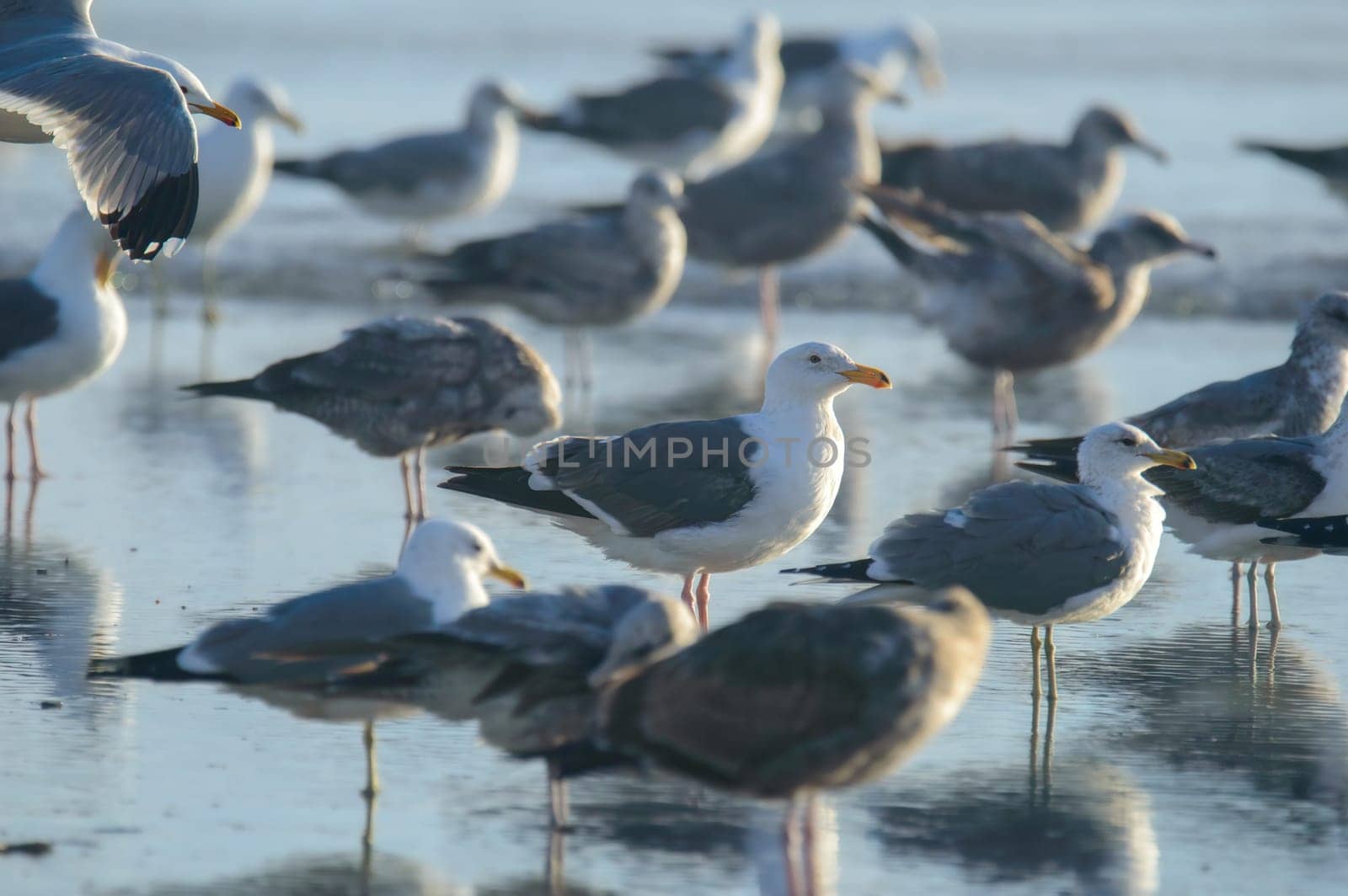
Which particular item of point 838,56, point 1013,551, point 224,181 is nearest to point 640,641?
point 1013,551

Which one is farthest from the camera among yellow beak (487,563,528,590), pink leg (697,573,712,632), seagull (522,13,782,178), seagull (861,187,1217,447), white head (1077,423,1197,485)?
seagull (522,13,782,178)

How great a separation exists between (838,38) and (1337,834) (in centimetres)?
2203

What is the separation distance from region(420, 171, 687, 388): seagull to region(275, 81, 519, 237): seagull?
435cm

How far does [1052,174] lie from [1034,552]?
344 inches

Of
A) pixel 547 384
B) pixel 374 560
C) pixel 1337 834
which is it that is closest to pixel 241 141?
pixel 547 384

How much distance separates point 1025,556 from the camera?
236 inches

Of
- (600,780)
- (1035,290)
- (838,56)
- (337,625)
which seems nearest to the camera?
(337,625)

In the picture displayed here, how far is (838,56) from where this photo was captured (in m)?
25.4

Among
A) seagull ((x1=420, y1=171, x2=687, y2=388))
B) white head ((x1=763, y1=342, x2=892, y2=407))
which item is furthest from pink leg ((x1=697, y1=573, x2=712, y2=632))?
seagull ((x1=420, y1=171, x2=687, y2=388))

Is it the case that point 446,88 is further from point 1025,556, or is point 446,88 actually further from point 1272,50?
point 1025,556

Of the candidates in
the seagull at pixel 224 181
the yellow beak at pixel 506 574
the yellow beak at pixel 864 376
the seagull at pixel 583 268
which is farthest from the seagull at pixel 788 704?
the seagull at pixel 224 181

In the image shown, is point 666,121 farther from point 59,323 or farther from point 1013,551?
point 1013,551

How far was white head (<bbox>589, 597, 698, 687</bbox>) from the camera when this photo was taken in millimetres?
4672

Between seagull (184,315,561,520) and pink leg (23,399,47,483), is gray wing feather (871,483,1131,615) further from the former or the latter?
pink leg (23,399,47,483)
